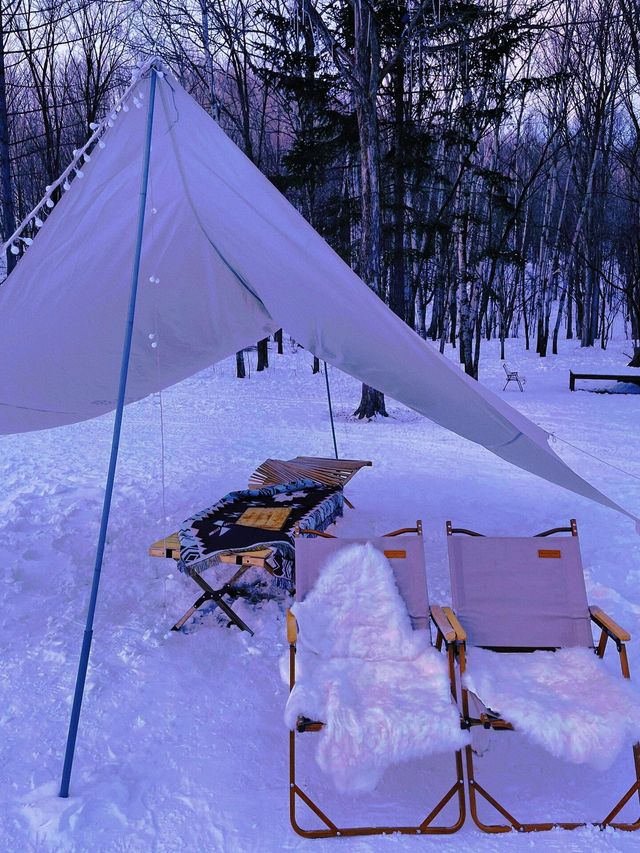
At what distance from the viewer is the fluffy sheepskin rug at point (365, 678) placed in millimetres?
2057

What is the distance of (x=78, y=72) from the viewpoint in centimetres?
1505

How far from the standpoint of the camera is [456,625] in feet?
7.93

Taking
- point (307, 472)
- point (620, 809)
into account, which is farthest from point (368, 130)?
point (620, 809)

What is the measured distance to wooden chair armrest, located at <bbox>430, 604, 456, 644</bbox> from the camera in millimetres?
2334

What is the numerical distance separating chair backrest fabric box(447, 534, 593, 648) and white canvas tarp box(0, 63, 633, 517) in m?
0.37

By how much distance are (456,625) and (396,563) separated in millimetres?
468

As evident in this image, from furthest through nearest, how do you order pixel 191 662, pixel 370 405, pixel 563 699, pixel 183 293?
pixel 370 405, pixel 183 293, pixel 191 662, pixel 563 699

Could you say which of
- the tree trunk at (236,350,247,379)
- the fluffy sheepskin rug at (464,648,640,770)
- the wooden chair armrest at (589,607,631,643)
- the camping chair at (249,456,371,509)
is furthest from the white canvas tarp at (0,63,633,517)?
the tree trunk at (236,350,247,379)

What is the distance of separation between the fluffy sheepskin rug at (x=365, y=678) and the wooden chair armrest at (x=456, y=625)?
15cm

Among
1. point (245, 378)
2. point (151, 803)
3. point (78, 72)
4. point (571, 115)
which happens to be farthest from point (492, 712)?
point (571, 115)

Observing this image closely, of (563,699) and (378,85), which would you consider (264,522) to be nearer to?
(563,699)

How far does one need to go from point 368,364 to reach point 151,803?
195cm

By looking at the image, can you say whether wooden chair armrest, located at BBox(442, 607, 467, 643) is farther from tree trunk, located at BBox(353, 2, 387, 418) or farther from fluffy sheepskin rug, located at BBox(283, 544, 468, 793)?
tree trunk, located at BBox(353, 2, 387, 418)

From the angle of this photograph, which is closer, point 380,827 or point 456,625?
point 380,827
